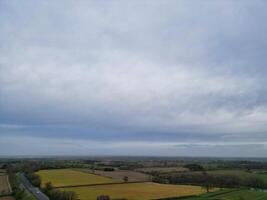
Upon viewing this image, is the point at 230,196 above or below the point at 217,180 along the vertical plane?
below

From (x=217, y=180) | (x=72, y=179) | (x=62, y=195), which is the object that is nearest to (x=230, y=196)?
(x=62, y=195)

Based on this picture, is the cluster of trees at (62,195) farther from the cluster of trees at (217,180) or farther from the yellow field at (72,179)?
the cluster of trees at (217,180)

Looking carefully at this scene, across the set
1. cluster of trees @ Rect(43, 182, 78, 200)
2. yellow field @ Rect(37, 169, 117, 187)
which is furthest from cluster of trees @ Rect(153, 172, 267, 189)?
cluster of trees @ Rect(43, 182, 78, 200)

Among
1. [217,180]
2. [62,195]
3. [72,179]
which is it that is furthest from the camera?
[217,180]

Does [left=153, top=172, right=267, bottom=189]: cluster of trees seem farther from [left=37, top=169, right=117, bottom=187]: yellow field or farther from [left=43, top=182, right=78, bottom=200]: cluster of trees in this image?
[left=43, top=182, right=78, bottom=200]: cluster of trees

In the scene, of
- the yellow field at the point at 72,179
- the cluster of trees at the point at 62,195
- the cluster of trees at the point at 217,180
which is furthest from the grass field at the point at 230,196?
the yellow field at the point at 72,179

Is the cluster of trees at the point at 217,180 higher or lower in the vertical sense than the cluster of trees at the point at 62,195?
higher

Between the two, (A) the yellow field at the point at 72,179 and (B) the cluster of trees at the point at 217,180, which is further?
(B) the cluster of trees at the point at 217,180

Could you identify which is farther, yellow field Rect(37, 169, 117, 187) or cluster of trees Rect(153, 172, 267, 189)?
cluster of trees Rect(153, 172, 267, 189)

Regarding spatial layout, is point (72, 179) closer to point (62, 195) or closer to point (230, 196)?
point (62, 195)
